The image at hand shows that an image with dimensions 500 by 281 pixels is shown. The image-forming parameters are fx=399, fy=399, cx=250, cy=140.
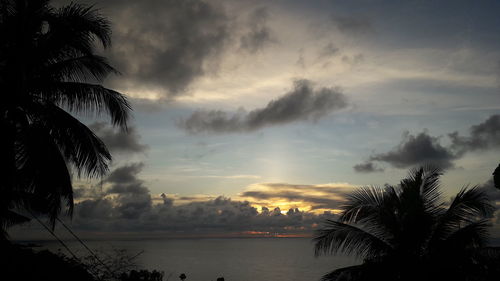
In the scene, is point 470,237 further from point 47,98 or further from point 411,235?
point 47,98

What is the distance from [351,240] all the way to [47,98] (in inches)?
387

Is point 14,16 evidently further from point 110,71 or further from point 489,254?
point 489,254

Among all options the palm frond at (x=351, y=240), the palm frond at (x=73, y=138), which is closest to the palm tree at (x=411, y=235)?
the palm frond at (x=351, y=240)

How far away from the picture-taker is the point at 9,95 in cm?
953

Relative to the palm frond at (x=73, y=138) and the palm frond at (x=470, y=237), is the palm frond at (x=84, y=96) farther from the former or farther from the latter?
the palm frond at (x=470, y=237)

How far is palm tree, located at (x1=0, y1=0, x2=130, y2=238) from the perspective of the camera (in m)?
9.66

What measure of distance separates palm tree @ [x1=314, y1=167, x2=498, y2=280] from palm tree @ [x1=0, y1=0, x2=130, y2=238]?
7.50 metres

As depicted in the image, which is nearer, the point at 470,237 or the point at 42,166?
the point at 42,166

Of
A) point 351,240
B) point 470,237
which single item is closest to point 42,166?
point 351,240

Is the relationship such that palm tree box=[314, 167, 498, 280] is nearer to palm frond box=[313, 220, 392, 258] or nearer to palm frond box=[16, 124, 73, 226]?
palm frond box=[313, 220, 392, 258]

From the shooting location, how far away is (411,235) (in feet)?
40.3

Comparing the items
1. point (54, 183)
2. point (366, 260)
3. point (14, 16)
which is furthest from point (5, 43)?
point (366, 260)

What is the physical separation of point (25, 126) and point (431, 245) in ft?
38.8

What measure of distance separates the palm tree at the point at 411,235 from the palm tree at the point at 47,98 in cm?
750
